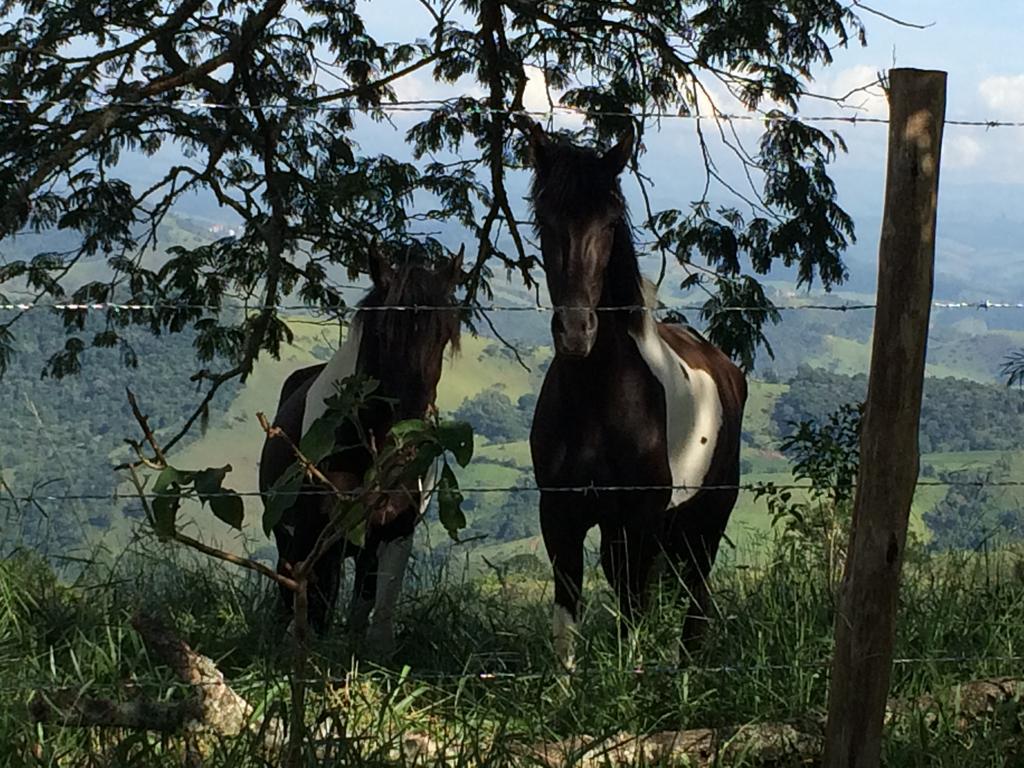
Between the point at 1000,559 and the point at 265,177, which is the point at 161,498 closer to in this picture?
the point at 1000,559

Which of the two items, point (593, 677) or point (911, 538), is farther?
point (911, 538)

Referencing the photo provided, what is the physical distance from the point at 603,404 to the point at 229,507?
197cm

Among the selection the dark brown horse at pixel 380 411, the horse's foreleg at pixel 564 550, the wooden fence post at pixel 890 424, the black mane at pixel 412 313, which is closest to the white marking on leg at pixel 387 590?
the dark brown horse at pixel 380 411

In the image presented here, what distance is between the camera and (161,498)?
263 centimetres

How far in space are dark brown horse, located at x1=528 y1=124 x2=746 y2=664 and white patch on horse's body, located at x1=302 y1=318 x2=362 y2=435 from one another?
700mm

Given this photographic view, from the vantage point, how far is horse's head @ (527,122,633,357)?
413 cm

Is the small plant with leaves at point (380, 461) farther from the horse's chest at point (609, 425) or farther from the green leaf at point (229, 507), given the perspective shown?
the horse's chest at point (609, 425)

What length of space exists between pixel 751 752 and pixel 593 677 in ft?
1.77

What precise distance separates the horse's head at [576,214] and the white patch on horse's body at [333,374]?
784mm

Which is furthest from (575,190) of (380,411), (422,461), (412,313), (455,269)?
(422,461)

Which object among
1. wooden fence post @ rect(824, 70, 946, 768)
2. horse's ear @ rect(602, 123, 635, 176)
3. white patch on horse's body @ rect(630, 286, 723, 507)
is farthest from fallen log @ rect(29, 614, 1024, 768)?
horse's ear @ rect(602, 123, 635, 176)

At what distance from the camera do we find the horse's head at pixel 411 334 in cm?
427

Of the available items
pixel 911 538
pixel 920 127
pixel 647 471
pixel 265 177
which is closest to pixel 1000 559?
pixel 911 538

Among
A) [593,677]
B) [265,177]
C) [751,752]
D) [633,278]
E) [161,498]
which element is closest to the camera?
[161,498]
